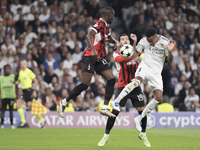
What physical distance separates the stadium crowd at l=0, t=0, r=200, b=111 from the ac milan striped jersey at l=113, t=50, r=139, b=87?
652 cm

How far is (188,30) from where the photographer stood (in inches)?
744

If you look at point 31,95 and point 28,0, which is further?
point 28,0

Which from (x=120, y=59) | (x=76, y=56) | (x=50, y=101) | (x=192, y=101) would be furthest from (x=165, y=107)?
(x=120, y=59)

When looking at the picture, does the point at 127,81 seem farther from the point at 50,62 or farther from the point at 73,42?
the point at 73,42

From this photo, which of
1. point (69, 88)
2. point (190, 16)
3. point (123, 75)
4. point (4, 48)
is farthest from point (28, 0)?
point (123, 75)

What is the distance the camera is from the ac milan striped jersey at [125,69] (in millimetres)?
8414

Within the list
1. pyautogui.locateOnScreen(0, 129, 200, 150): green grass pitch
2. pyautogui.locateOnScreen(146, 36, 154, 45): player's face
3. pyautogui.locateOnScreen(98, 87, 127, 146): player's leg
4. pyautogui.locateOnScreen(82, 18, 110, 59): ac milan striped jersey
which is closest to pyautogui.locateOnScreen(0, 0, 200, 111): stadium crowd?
pyautogui.locateOnScreen(0, 129, 200, 150): green grass pitch

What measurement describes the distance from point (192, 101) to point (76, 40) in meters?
5.82

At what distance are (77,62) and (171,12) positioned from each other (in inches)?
236

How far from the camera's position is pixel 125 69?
→ 27.9ft

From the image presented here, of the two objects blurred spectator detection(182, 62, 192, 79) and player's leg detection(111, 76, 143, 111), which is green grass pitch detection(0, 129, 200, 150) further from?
blurred spectator detection(182, 62, 192, 79)

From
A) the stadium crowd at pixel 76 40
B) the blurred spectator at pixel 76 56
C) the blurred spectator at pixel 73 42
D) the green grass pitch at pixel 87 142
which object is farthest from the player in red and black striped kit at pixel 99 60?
the blurred spectator at pixel 73 42

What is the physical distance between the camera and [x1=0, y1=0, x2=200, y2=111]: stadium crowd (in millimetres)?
15539

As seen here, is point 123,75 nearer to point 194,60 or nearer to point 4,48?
point 4,48
